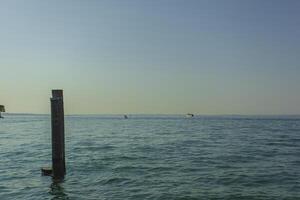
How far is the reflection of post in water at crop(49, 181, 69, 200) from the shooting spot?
17.3 meters

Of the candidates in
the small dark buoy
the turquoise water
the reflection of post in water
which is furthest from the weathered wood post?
the small dark buoy

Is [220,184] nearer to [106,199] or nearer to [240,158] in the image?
[106,199]

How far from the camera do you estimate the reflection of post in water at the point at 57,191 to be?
56.8ft

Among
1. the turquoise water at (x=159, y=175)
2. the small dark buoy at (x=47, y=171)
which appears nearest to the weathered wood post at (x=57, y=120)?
the turquoise water at (x=159, y=175)

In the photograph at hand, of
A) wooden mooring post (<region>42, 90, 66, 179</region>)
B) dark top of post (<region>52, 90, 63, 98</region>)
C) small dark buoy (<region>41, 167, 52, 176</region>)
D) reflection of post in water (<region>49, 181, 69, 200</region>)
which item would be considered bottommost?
reflection of post in water (<region>49, 181, 69, 200</region>)

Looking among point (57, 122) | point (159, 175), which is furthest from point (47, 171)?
point (159, 175)

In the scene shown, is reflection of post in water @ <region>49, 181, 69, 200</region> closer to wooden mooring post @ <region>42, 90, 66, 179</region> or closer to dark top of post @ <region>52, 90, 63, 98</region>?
wooden mooring post @ <region>42, 90, 66, 179</region>

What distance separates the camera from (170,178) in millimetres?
20578

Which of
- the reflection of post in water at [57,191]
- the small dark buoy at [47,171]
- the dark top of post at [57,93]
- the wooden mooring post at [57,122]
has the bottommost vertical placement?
the reflection of post in water at [57,191]

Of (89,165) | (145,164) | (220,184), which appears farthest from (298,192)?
(89,165)

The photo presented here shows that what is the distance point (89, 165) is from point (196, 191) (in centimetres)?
890

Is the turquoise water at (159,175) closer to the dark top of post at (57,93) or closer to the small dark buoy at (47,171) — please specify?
the small dark buoy at (47,171)

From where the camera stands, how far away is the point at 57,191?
59.5 ft

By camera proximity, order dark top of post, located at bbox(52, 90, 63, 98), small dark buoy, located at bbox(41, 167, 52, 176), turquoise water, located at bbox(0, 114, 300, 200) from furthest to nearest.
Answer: small dark buoy, located at bbox(41, 167, 52, 176) < dark top of post, located at bbox(52, 90, 63, 98) < turquoise water, located at bbox(0, 114, 300, 200)
